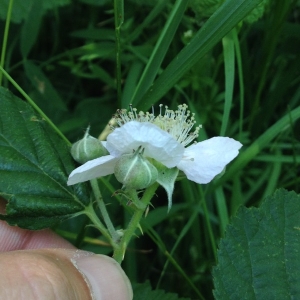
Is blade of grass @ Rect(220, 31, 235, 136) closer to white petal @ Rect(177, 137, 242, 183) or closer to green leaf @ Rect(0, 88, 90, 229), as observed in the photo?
white petal @ Rect(177, 137, 242, 183)

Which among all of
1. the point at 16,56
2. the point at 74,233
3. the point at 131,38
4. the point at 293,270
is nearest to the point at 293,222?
the point at 293,270

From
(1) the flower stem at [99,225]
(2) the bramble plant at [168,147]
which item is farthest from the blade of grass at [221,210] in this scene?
(1) the flower stem at [99,225]

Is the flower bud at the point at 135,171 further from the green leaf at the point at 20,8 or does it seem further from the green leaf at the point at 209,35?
the green leaf at the point at 20,8

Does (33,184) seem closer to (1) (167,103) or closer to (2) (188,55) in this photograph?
(2) (188,55)

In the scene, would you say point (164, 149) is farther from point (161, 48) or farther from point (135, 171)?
point (161, 48)

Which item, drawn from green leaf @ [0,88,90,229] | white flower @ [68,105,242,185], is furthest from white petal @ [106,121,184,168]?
green leaf @ [0,88,90,229]
